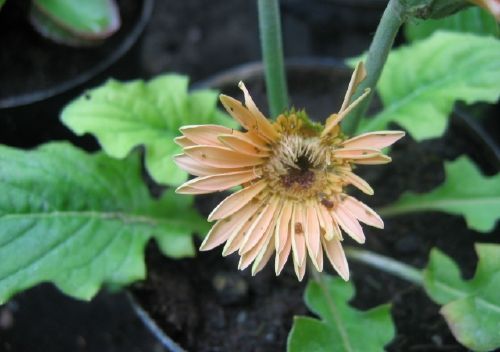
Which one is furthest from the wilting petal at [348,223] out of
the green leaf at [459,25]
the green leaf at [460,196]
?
the green leaf at [459,25]

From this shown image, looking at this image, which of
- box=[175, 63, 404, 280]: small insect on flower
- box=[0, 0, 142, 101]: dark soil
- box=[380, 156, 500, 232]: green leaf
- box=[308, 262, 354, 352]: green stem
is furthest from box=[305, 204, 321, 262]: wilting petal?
box=[0, 0, 142, 101]: dark soil

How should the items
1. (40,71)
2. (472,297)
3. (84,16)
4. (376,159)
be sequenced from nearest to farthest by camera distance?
(376,159) → (472,297) → (84,16) → (40,71)

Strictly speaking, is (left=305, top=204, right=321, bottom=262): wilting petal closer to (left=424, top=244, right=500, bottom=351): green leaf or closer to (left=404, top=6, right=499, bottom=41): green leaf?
(left=424, top=244, right=500, bottom=351): green leaf

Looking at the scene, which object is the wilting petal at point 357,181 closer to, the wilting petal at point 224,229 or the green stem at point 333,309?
the wilting petal at point 224,229

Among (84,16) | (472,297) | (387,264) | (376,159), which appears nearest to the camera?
(376,159)

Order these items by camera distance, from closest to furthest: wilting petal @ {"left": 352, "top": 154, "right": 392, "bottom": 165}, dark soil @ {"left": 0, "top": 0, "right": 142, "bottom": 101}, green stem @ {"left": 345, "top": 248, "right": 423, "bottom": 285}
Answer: wilting petal @ {"left": 352, "top": 154, "right": 392, "bottom": 165} < green stem @ {"left": 345, "top": 248, "right": 423, "bottom": 285} < dark soil @ {"left": 0, "top": 0, "right": 142, "bottom": 101}

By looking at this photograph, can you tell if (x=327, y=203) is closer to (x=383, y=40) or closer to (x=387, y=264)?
(x=383, y=40)

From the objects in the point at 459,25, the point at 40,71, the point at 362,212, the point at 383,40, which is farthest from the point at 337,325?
the point at 40,71
